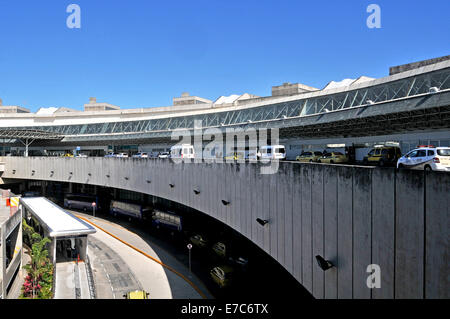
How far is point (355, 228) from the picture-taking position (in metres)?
7.79

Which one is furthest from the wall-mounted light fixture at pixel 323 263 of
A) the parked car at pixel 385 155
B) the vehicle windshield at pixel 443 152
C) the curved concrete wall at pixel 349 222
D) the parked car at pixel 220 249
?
the parked car at pixel 220 249

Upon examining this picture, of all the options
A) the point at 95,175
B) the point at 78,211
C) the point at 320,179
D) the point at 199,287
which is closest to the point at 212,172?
the point at 199,287

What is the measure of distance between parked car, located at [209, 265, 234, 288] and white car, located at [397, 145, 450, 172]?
42.3 ft

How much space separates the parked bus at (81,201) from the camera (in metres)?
42.7

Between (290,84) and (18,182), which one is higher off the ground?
(290,84)

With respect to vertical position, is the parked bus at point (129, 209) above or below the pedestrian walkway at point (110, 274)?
above

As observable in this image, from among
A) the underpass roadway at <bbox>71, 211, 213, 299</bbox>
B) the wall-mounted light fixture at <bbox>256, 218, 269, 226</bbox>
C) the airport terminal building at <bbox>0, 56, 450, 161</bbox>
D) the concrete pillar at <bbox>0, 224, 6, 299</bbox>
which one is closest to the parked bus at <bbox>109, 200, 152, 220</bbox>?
the underpass roadway at <bbox>71, 211, 213, 299</bbox>

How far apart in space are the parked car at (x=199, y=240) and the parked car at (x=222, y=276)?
248 inches

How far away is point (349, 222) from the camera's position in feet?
26.3

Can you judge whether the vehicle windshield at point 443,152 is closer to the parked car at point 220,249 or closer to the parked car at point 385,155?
the parked car at point 385,155

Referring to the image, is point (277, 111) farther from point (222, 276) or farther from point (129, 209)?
point (222, 276)

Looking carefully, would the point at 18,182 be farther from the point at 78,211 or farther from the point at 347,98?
the point at 347,98

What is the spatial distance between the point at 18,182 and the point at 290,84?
54.0 m

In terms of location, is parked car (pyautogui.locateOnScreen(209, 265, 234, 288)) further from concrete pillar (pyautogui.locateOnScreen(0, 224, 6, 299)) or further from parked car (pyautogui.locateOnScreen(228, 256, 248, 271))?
concrete pillar (pyautogui.locateOnScreen(0, 224, 6, 299))
